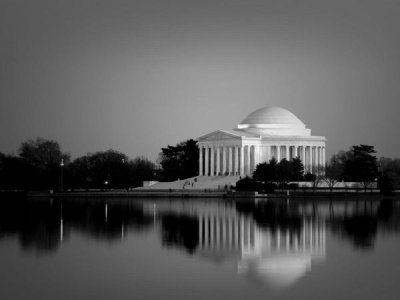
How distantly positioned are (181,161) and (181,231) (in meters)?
115

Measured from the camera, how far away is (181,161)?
16925cm

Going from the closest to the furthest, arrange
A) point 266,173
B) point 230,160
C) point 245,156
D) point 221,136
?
point 266,173
point 230,160
point 245,156
point 221,136

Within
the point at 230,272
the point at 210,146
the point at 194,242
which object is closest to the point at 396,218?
the point at 194,242

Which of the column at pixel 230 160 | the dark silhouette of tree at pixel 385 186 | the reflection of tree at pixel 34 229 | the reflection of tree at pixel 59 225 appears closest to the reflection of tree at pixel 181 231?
the reflection of tree at pixel 59 225

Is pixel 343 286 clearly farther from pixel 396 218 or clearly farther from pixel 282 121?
pixel 282 121

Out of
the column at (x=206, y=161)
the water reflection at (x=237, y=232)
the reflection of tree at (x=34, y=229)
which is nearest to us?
the water reflection at (x=237, y=232)

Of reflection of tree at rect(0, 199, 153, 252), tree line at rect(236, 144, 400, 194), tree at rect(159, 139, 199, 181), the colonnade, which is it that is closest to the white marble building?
the colonnade

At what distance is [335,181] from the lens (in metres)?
143

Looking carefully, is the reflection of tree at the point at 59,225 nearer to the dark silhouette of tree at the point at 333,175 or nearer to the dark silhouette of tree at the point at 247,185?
the dark silhouette of tree at the point at 247,185

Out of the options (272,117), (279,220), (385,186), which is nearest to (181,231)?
(279,220)

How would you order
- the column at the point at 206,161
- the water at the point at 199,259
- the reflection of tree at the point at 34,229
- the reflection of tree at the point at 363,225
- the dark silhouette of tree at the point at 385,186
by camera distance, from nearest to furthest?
1. the water at the point at 199,259
2. the reflection of tree at the point at 34,229
3. the reflection of tree at the point at 363,225
4. the dark silhouette of tree at the point at 385,186
5. the column at the point at 206,161

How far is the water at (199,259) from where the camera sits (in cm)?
3148

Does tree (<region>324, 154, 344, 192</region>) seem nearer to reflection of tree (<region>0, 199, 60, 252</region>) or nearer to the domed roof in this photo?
the domed roof

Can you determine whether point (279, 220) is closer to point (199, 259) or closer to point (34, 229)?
point (34, 229)
